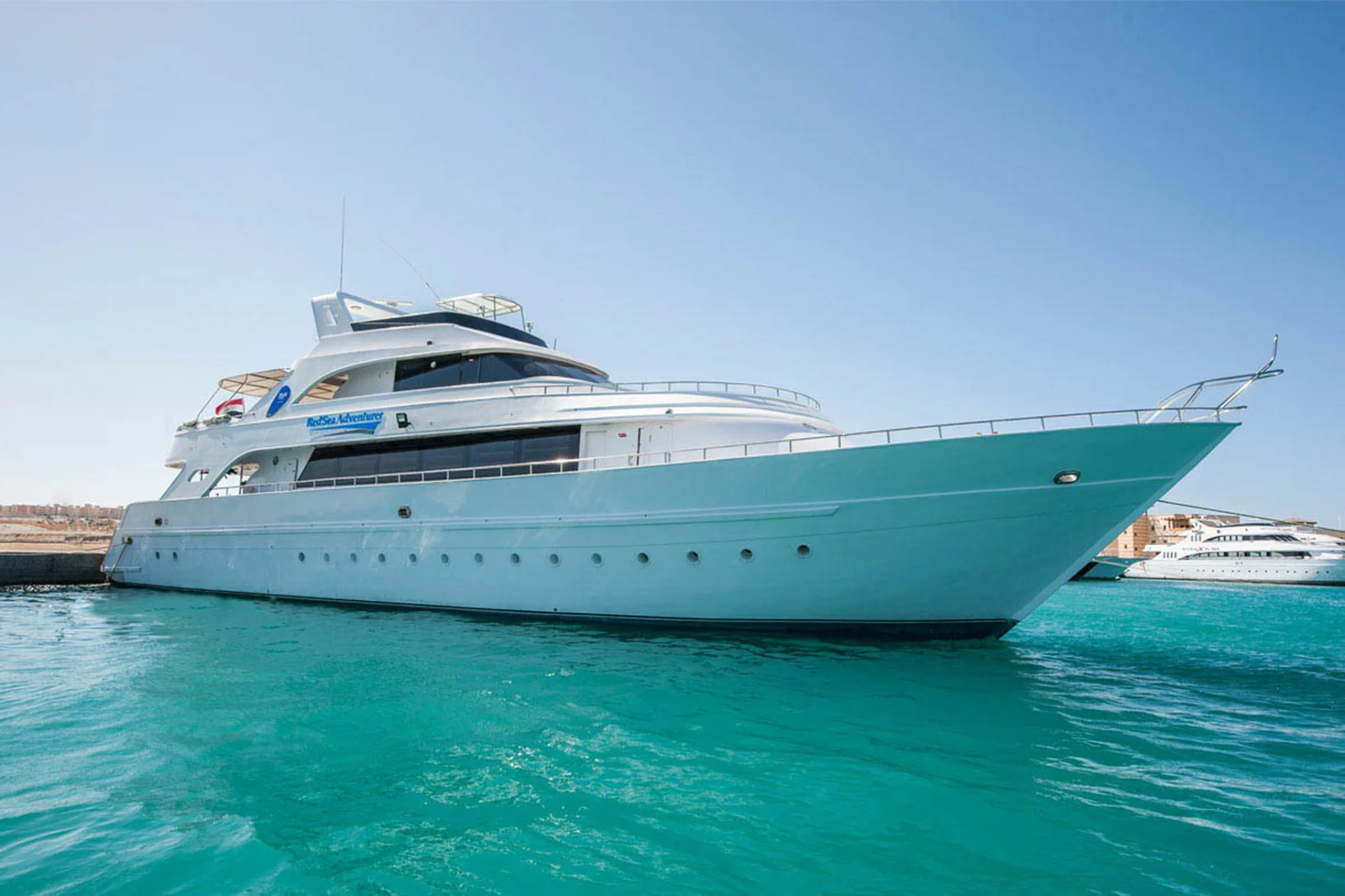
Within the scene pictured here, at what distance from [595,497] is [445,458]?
13.7ft

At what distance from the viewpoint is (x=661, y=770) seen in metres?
4.91

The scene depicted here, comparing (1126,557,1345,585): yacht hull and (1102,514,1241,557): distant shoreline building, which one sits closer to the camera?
(1126,557,1345,585): yacht hull

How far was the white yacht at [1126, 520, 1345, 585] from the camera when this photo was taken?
3425 centimetres

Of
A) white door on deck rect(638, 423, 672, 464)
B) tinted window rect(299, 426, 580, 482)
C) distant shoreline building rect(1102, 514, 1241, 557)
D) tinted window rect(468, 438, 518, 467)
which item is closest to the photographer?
white door on deck rect(638, 423, 672, 464)

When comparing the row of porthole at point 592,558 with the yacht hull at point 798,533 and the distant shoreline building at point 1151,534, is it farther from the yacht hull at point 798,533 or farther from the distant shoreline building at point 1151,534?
the distant shoreline building at point 1151,534

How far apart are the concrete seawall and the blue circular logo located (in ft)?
35.6

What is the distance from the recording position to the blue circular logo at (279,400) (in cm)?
1552

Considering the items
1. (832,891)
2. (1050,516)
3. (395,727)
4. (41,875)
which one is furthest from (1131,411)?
(41,875)

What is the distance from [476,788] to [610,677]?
3188 millimetres

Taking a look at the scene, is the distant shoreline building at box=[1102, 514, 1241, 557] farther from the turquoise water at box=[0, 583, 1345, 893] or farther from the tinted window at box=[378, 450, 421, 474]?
the tinted window at box=[378, 450, 421, 474]

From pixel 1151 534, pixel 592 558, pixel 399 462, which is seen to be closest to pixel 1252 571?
pixel 1151 534

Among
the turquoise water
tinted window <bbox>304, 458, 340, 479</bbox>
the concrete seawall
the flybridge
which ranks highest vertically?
the flybridge

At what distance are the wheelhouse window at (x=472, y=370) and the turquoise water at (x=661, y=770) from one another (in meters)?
5.94

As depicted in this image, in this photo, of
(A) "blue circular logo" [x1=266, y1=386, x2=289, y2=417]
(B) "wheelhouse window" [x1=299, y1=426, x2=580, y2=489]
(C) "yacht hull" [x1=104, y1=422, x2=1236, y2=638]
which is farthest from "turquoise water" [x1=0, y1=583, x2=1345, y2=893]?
(A) "blue circular logo" [x1=266, y1=386, x2=289, y2=417]
